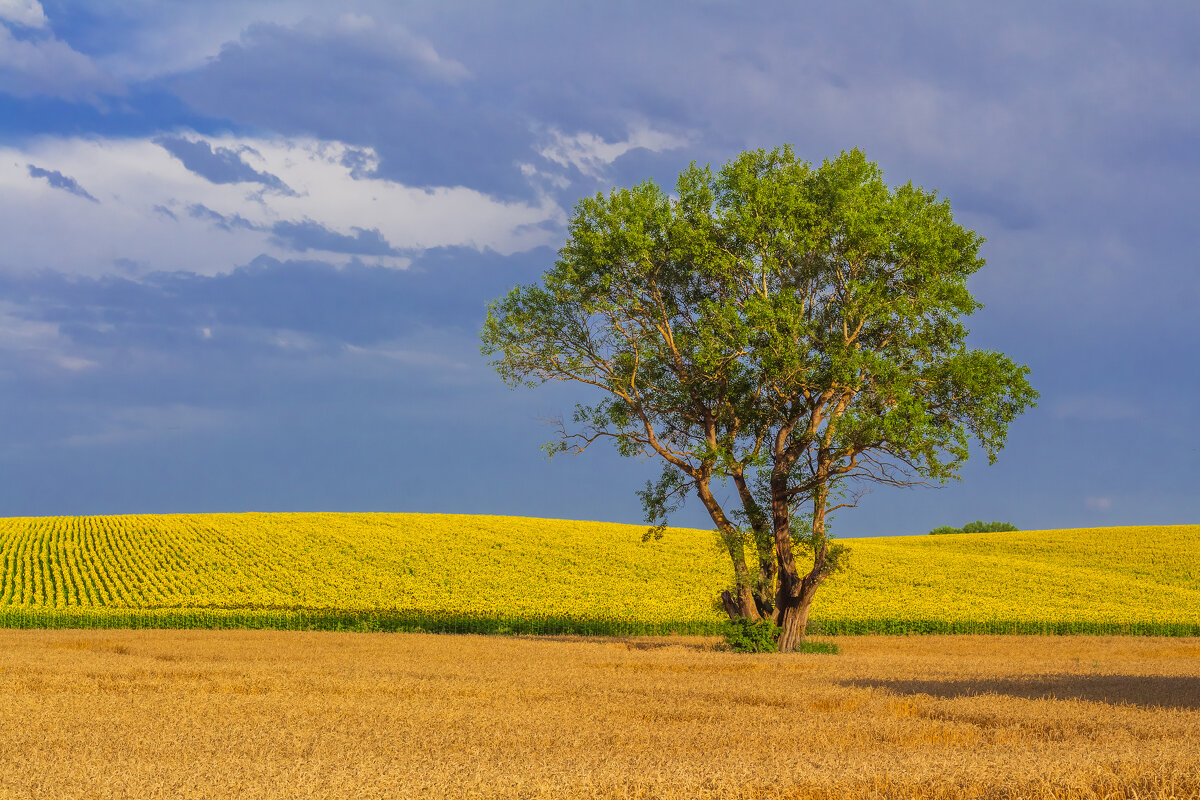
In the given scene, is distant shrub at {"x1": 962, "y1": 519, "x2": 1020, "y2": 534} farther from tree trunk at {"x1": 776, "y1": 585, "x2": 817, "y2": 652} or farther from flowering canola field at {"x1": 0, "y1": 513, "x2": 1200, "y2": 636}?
tree trunk at {"x1": 776, "y1": 585, "x2": 817, "y2": 652}

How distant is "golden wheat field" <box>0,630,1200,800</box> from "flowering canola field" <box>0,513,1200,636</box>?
13210 mm

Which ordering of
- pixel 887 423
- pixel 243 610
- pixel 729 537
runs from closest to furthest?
pixel 887 423 < pixel 729 537 < pixel 243 610

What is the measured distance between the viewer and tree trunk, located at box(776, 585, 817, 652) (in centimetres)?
2694

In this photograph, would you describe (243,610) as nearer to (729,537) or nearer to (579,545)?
(729,537)

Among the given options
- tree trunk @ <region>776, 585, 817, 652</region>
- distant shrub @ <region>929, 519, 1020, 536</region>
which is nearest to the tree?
tree trunk @ <region>776, 585, 817, 652</region>

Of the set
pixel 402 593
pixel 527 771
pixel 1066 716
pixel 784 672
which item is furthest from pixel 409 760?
pixel 402 593

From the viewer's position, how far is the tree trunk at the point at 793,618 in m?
26.9

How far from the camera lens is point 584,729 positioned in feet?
31.8

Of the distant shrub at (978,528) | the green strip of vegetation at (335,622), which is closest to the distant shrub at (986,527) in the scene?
the distant shrub at (978,528)

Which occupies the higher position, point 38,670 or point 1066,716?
point 1066,716

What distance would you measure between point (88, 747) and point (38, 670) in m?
9.45

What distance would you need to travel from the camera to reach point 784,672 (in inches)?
706

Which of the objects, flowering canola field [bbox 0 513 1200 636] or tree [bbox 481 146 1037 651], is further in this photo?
flowering canola field [bbox 0 513 1200 636]

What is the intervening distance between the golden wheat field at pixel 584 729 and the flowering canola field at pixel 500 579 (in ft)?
43.3
